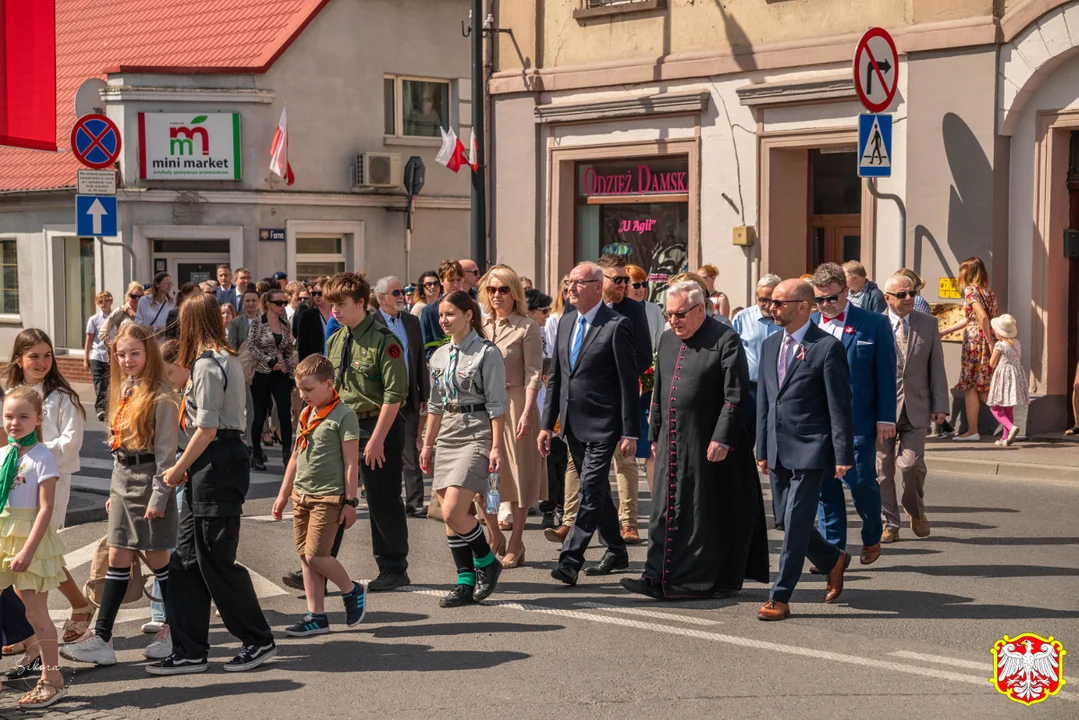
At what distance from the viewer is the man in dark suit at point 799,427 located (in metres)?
7.86

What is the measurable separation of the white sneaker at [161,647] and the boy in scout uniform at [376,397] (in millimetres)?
1670

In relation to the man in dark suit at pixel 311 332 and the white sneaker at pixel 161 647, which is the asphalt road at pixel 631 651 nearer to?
the white sneaker at pixel 161 647

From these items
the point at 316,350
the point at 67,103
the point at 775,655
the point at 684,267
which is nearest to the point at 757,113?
the point at 684,267

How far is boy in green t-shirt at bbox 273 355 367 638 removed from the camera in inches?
297

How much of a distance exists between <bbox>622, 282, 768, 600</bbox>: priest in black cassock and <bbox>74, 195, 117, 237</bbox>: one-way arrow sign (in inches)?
465

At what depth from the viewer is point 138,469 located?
7125mm

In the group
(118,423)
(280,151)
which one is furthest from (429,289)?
(280,151)

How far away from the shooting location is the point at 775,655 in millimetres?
7012

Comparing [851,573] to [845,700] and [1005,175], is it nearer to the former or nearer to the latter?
[845,700]

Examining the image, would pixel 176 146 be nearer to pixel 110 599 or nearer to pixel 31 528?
pixel 110 599

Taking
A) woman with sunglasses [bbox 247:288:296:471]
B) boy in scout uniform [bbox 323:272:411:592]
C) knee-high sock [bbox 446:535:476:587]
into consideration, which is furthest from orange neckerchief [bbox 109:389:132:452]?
woman with sunglasses [bbox 247:288:296:471]

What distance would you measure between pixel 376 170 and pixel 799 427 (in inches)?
833

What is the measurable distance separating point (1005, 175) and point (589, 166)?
6.42m

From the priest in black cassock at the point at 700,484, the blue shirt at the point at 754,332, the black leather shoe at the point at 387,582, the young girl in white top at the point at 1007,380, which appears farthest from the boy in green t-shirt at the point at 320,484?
the young girl in white top at the point at 1007,380
